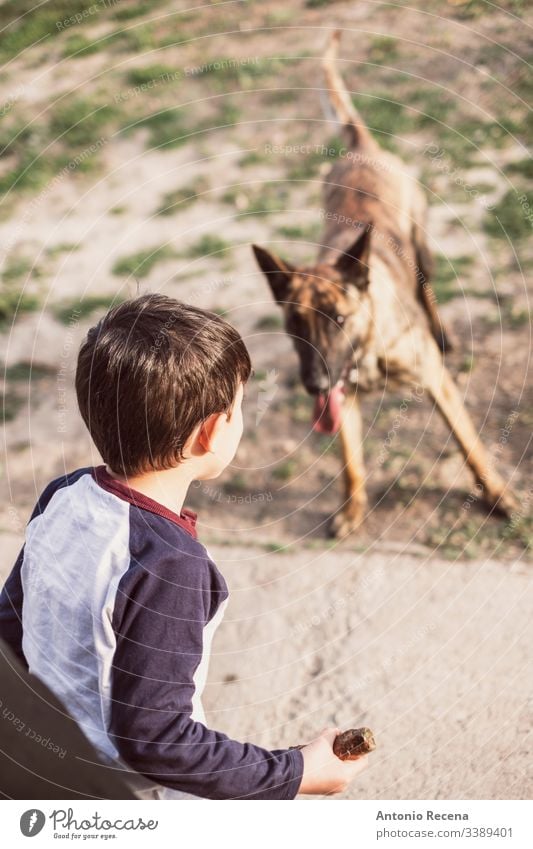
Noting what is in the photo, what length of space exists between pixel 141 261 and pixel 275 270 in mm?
3049

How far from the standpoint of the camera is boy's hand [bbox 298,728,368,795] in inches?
82.7

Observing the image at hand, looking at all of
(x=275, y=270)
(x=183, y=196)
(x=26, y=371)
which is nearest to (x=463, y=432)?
(x=275, y=270)

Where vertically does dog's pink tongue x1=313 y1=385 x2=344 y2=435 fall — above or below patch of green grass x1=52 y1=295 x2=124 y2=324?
below

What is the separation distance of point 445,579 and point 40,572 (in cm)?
215

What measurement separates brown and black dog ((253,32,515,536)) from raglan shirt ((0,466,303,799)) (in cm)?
205

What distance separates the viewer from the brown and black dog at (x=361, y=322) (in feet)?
13.0

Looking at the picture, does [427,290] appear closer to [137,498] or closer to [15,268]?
[137,498]

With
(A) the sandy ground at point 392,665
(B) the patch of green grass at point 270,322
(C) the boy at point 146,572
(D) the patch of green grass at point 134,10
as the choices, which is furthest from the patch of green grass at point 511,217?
(D) the patch of green grass at point 134,10

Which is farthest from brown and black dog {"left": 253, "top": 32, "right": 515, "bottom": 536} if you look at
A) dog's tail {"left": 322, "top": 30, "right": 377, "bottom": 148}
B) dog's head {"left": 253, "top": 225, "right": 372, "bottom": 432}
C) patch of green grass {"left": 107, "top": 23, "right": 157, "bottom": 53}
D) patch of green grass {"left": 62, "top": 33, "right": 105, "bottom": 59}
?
Answer: patch of green grass {"left": 62, "top": 33, "right": 105, "bottom": 59}

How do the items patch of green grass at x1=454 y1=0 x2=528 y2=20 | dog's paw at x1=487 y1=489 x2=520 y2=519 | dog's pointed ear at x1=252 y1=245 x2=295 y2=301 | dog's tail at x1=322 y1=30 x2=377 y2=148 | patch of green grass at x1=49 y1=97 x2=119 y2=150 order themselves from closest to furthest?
1. dog's pointed ear at x1=252 y1=245 x2=295 y2=301
2. dog's paw at x1=487 y1=489 x2=520 y2=519
3. dog's tail at x1=322 y1=30 x2=377 y2=148
4. patch of green grass at x1=454 y1=0 x2=528 y2=20
5. patch of green grass at x1=49 y1=97 x2=119 y2=150

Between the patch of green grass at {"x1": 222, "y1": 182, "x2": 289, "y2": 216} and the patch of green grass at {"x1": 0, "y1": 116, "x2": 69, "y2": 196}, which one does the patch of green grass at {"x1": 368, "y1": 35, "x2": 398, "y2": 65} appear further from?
the patch of green grass at {"x1": 0, "y1": 116, "x2": 69, "y2": 196}

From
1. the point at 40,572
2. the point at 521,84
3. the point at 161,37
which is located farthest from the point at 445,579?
the point at 161,37

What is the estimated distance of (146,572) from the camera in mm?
1801

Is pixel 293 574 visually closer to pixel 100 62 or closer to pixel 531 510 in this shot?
pixel 531 510
